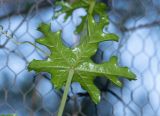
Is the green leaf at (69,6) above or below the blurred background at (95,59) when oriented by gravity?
above

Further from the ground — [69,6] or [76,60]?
[69,6]

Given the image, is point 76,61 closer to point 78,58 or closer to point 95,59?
point 78,58

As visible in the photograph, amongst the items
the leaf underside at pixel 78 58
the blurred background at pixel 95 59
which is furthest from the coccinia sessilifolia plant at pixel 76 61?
the blurred background at pixel 95 59

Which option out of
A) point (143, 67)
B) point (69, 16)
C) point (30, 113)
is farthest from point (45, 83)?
point (143, 67)

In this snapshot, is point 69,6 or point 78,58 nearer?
point 78,58

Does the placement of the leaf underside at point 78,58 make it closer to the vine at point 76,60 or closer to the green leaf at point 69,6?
the vine at point 76,60

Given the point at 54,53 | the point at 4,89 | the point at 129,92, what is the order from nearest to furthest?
the point at 54,53 < the point at 4,89 < the point at 129,92

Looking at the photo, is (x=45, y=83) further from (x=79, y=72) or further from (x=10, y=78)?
(x=79, y=72)

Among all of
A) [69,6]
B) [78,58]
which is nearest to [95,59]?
[69,6]

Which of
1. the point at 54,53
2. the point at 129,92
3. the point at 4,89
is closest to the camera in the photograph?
the point at 54,53
